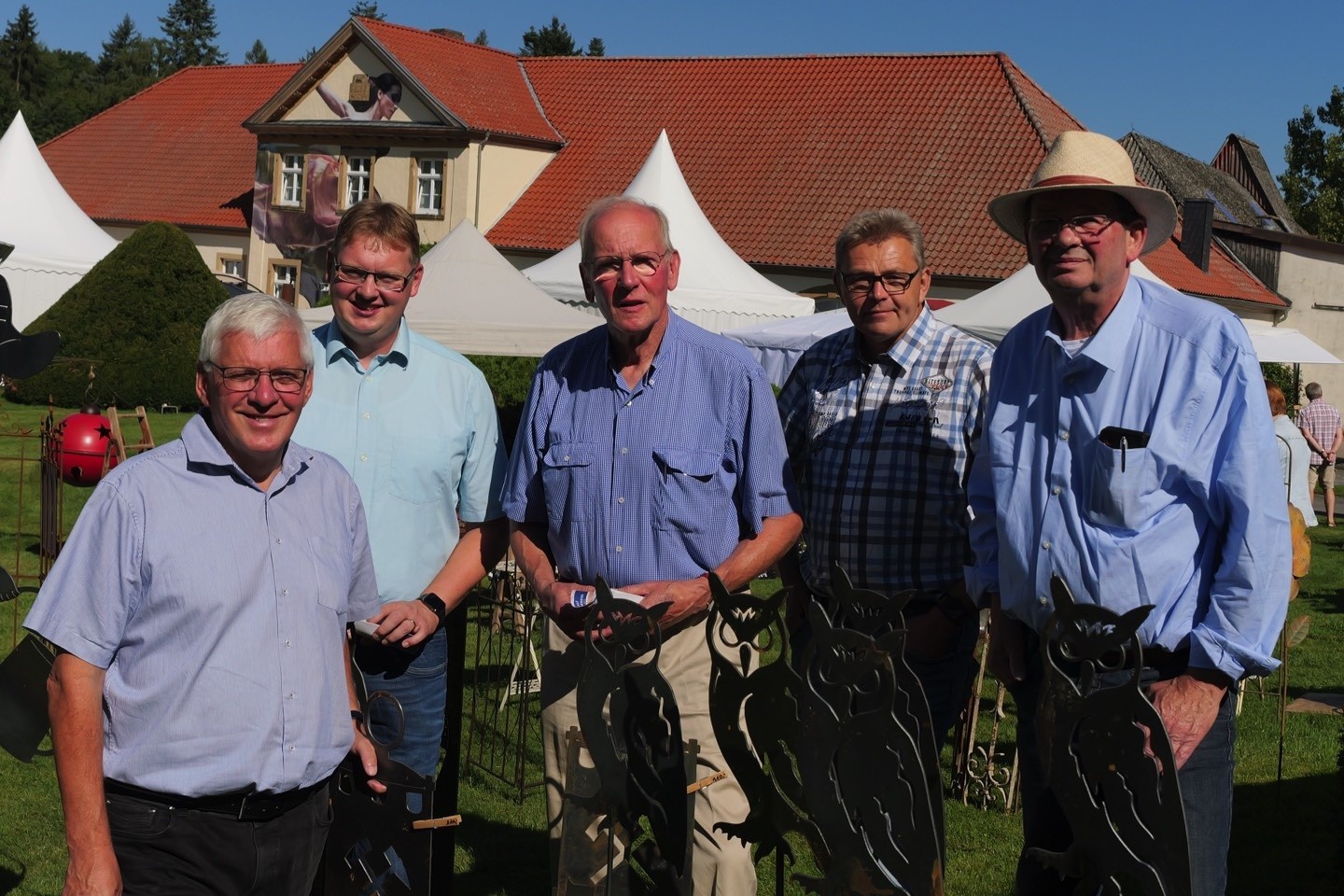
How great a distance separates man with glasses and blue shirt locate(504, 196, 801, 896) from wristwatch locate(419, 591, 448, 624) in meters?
0.24

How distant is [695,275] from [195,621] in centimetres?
1237

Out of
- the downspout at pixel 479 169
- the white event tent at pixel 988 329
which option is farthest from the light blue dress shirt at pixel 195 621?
the downspout at pixel 479 169

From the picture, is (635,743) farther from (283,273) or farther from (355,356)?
(283,273)

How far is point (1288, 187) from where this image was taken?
134ft

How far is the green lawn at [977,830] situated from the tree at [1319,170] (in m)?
33.5

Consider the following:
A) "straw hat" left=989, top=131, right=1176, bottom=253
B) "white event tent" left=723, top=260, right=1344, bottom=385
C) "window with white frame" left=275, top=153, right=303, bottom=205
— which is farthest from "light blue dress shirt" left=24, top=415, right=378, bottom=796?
"window with white frame" left=275, top=153, right=303, bottom=205

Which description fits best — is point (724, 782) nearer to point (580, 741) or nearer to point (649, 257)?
point (580, 741)

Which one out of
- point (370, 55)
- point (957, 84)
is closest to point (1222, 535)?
point (957, 84)

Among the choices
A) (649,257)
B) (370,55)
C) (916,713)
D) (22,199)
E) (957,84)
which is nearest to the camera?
(916,713)

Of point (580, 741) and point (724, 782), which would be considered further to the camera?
point (724, 782)

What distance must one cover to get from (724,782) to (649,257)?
1.36 metres

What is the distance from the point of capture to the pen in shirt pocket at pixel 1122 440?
9.04 ft

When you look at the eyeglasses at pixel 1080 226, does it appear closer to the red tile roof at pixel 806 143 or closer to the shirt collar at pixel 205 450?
the shirt collar at pixel 205 450

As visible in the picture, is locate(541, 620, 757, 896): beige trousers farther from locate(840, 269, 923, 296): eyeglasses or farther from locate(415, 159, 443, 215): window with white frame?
locate(415, 159, 443, 215): window with white frame
